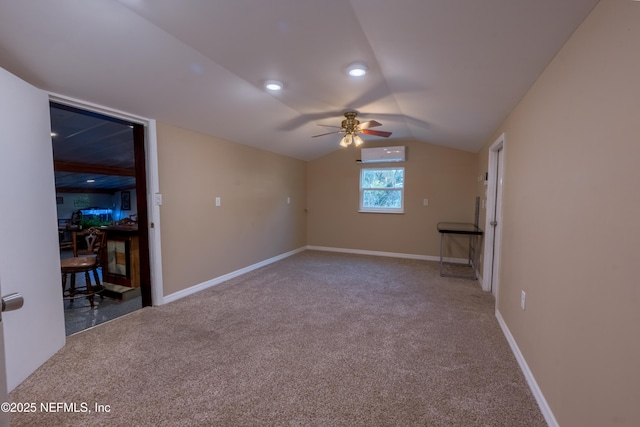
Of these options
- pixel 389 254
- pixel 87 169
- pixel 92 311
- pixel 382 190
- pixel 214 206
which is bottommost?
pixel 92 311

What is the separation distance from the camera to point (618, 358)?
3.38ft

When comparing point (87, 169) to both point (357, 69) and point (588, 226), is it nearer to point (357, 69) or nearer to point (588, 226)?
point (357, 69)

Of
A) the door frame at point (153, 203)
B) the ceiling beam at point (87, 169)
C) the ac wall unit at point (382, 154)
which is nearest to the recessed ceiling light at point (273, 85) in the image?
the door frame at point (153, 203)

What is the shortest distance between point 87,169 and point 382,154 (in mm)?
5758

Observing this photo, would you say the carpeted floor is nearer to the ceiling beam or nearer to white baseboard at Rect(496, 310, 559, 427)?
white baseboard at Rect(496, 310, 559, 427)

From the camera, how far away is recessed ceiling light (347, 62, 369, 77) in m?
2.22

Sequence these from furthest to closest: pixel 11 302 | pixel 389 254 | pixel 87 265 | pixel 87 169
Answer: pixel 389 254 → pixel 87 169 → pixel 87 265 → pixel 11 302

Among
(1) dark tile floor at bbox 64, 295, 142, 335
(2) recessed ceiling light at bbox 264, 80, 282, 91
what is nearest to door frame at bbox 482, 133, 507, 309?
(2) recessed ceiling light at bbox 264, 80, 282, 91

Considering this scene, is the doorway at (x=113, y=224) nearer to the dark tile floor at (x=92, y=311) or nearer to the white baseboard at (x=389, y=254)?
the dark tile floor at (x=92, y=311)

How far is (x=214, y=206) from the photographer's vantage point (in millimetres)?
3867

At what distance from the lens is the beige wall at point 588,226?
1.01 metres

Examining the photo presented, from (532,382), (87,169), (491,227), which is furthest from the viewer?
(87,169)

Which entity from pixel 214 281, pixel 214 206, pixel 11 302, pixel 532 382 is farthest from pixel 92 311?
pixel 532 382

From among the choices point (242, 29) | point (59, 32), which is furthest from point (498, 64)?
point (59, 32)
